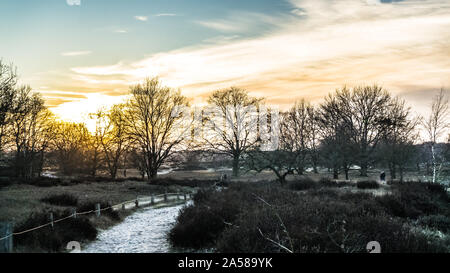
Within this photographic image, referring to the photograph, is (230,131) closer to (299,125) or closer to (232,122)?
(232,122)

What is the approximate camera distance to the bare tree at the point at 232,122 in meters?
39.0

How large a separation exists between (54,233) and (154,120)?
84.9 feet

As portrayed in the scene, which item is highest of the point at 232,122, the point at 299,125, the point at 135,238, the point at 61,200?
the point at 232,122

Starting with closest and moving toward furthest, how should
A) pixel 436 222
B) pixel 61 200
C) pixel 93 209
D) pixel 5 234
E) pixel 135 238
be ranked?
pixel 5 234 < pixel 436 222 < pixel 135 238 < pixel 93 209 < pixel 61 200

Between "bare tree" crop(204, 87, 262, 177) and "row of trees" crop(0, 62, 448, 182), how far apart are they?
121mm

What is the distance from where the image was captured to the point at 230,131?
4000cm

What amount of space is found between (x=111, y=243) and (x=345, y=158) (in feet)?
88.0

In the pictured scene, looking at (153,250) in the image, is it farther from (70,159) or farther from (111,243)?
(70,159)


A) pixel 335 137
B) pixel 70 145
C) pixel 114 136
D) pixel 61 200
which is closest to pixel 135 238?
pixel 61 200

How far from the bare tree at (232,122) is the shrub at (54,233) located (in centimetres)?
2832

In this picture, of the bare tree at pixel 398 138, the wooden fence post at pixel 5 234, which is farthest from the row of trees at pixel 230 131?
the wooden fence post at pixel 5 234

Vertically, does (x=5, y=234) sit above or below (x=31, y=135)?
below

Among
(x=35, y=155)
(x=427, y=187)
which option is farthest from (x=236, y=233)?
(x=35, y=155)

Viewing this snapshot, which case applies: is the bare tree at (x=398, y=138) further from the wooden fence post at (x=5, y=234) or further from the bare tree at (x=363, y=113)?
the wooden fence post at (x=5, y=234)
